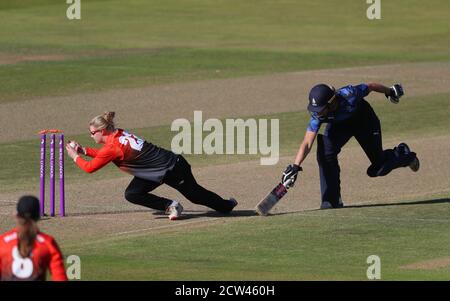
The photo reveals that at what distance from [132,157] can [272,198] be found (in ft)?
6.18

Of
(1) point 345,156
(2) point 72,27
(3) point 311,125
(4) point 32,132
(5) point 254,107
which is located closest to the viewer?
(3) point 311,125

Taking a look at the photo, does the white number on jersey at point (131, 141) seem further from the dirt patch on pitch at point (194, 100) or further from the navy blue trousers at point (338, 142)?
the dirt patch on pitch at point (194, 100)

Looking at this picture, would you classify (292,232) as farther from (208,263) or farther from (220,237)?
(208,263)

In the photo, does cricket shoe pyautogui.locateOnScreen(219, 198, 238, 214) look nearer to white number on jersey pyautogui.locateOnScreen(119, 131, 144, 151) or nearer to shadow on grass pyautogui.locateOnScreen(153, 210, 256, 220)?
shadow on grass pyautogui.locateOnScreen(153, 210, 256, 220)

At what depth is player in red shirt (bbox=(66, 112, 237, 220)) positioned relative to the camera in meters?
15.1

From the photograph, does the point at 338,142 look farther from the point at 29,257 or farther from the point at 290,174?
the point at 29,257

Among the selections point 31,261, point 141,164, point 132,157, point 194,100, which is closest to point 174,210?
point 141,164

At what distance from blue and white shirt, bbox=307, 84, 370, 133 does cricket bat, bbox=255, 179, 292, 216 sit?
801 mm

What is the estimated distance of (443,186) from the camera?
18.3m

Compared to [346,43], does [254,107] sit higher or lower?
lower

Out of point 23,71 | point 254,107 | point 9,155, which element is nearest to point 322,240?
point 9,155

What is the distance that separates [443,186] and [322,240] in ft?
14.9

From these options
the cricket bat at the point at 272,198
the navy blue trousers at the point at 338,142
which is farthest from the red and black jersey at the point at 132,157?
the navy blue trousers at the point at 338,142

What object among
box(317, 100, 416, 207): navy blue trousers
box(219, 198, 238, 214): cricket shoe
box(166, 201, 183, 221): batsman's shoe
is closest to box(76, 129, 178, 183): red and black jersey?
box(166, 201, 183, 221): batsman's shoe
